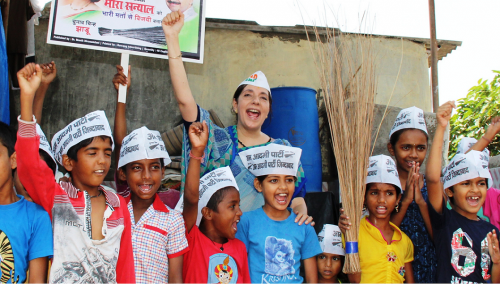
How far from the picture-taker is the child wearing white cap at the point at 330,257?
2.69 meters

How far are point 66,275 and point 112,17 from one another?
1.78 m

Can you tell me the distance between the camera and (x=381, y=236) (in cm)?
265

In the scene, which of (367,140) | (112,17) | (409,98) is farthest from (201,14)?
(409,98)

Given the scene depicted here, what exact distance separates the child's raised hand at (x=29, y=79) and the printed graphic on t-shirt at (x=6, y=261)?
1.98 feet

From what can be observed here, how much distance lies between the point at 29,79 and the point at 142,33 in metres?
1.18

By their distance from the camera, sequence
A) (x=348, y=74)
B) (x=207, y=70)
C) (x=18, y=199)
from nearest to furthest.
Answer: (x=18, y=199)
(x=348, y=74)
(x=207, y=70)

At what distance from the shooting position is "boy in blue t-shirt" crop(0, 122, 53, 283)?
182 cm

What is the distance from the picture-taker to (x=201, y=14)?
312 centimetres

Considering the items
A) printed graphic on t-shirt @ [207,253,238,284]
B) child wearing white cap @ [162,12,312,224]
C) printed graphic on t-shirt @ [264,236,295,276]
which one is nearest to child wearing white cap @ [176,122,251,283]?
printed graphic on t-shirt @ [207,253,238,284]

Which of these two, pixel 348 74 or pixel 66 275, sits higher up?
pixel 348 74

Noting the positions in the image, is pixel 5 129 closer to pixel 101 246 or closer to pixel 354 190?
pixel 101 246

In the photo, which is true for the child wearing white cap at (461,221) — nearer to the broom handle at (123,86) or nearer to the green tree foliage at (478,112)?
the broom handle at (123,86)

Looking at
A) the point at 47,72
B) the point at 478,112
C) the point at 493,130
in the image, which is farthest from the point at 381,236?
the point at 478,112

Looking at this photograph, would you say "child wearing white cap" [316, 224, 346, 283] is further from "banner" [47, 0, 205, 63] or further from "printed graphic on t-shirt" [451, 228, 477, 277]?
"banner" [47, 0, 205, 63]
